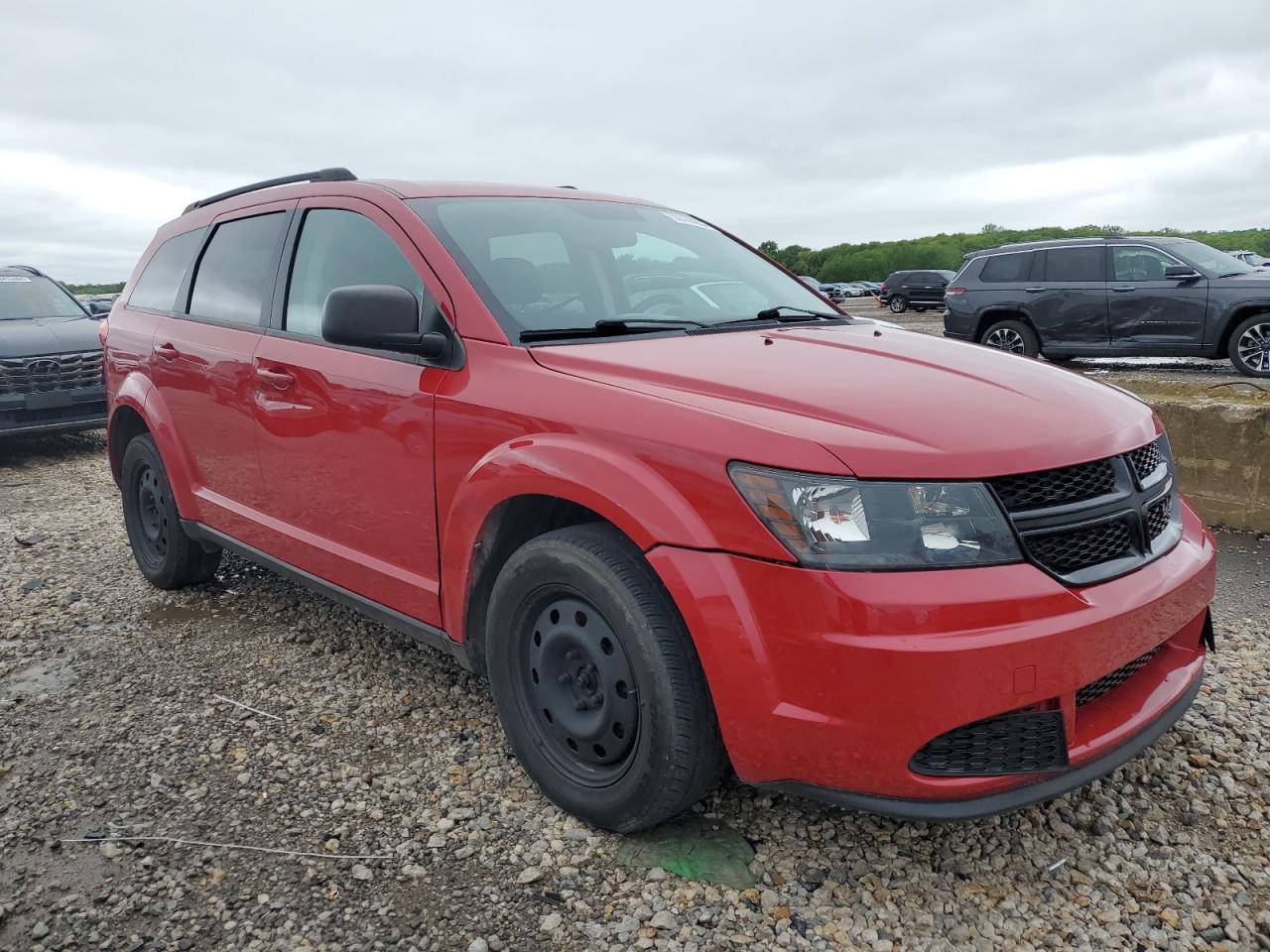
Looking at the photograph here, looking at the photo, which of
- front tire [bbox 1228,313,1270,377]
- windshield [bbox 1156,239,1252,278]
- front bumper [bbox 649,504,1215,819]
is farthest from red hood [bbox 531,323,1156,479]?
windshield [bbox 1156,239,1252,278]

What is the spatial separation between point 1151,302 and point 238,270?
37.5ft

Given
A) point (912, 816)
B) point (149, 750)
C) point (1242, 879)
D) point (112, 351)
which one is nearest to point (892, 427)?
point (912, 816)

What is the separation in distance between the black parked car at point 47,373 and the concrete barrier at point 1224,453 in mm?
8598

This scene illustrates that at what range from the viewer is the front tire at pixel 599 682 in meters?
2.21

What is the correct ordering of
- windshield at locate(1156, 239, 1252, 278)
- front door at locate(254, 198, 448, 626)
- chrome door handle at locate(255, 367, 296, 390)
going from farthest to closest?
windshield at locate(1156, 239, 1252, 278) < chrome door handle at locate(255, 367, 296, 390) < front door at locate(254, 198, 448, 626)

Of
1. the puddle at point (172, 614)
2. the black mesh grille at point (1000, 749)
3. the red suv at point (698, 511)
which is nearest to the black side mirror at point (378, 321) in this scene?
the red suv at point (698, 511)

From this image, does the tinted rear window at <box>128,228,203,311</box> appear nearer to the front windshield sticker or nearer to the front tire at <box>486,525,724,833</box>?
the front windshield sticker

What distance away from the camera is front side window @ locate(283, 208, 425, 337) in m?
3.11

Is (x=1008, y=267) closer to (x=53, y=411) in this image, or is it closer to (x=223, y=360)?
(x=53, y=411)

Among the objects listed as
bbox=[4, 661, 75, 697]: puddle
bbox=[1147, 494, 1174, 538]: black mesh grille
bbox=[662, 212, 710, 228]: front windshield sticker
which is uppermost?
bbox=[662, 212, 710, 228]: front windshield sticker

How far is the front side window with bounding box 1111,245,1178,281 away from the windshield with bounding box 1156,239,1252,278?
20 centimetres

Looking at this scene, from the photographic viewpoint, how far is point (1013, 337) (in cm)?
1327

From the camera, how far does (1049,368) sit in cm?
281

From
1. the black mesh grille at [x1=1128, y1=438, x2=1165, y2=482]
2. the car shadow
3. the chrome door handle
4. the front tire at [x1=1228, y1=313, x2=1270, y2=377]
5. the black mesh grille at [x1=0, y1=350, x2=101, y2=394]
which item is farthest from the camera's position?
the front tire at [x1=1228, y1=313, x2=1270, y2=377]
